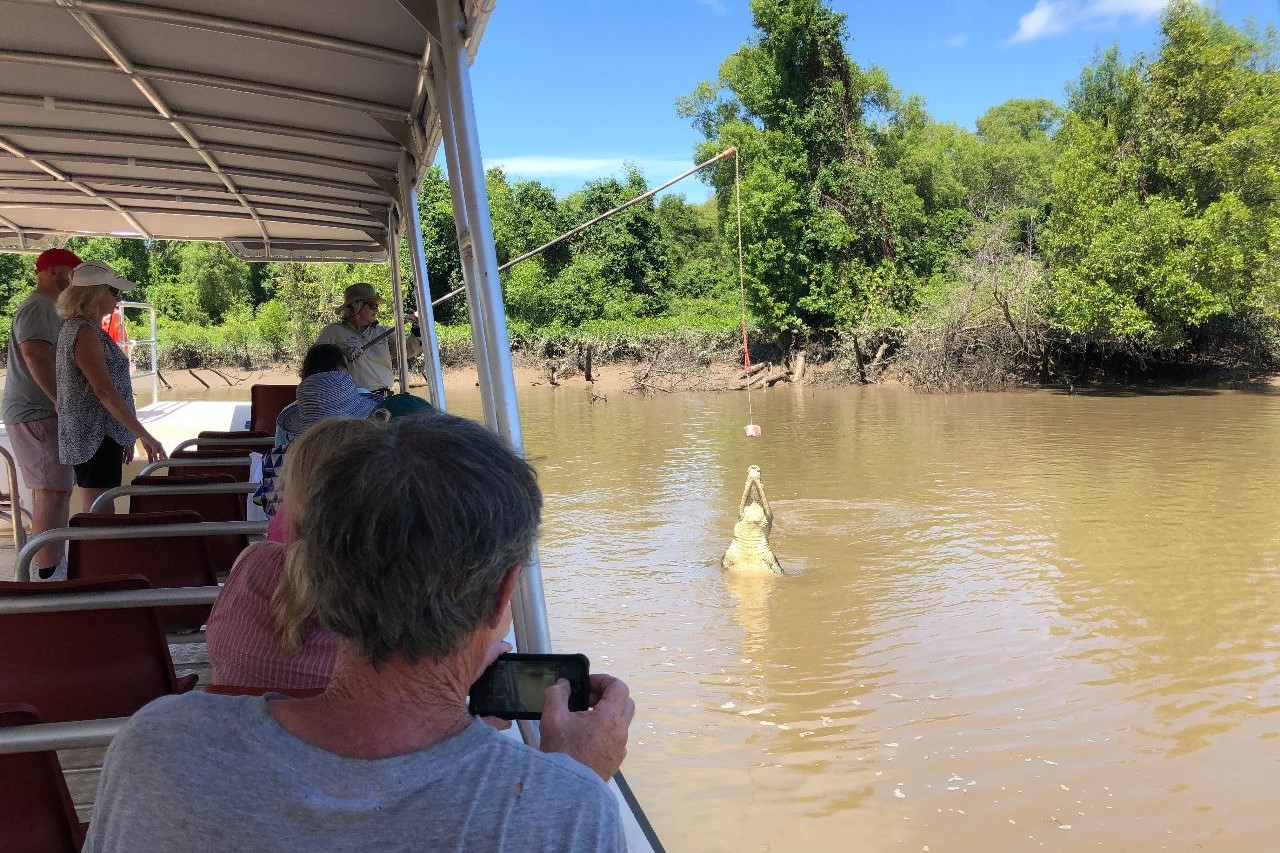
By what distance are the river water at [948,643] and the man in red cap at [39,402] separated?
3468 millimetres

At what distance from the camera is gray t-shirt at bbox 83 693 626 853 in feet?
3.13

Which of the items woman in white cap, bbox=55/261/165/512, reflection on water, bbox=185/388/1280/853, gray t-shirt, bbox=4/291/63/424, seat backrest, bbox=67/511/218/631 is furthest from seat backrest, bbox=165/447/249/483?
reflection on water, bbox=185/388/1280/853

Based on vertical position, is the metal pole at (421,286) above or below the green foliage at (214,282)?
below

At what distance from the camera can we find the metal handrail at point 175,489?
3.67m

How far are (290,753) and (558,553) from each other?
10.8 meters

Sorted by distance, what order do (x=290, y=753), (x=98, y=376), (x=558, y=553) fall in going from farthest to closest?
(x=558, y=553)
(x=98, y=376)
(x=290, y=753)

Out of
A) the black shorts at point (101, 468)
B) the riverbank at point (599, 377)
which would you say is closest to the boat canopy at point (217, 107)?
the black shorts at point (101, 468)

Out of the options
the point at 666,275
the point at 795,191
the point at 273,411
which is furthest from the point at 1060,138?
the point at 273,411

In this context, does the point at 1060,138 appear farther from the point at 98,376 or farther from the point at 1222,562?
the point at 98,376

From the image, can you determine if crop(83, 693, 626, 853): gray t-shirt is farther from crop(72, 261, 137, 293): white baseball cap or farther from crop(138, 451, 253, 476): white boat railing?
crop(138, 451, 253, 476): white boat railing

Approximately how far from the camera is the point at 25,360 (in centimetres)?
451

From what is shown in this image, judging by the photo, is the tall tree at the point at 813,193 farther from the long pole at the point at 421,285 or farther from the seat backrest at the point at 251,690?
the seat backrest at the point at 251,690

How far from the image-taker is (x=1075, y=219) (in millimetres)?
24625

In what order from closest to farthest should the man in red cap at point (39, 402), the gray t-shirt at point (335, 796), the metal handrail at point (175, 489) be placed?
the gray t-shirt at point (335, 796)
the metal handrail at point (175, 489)
the man in red cap at point (39, 402)
